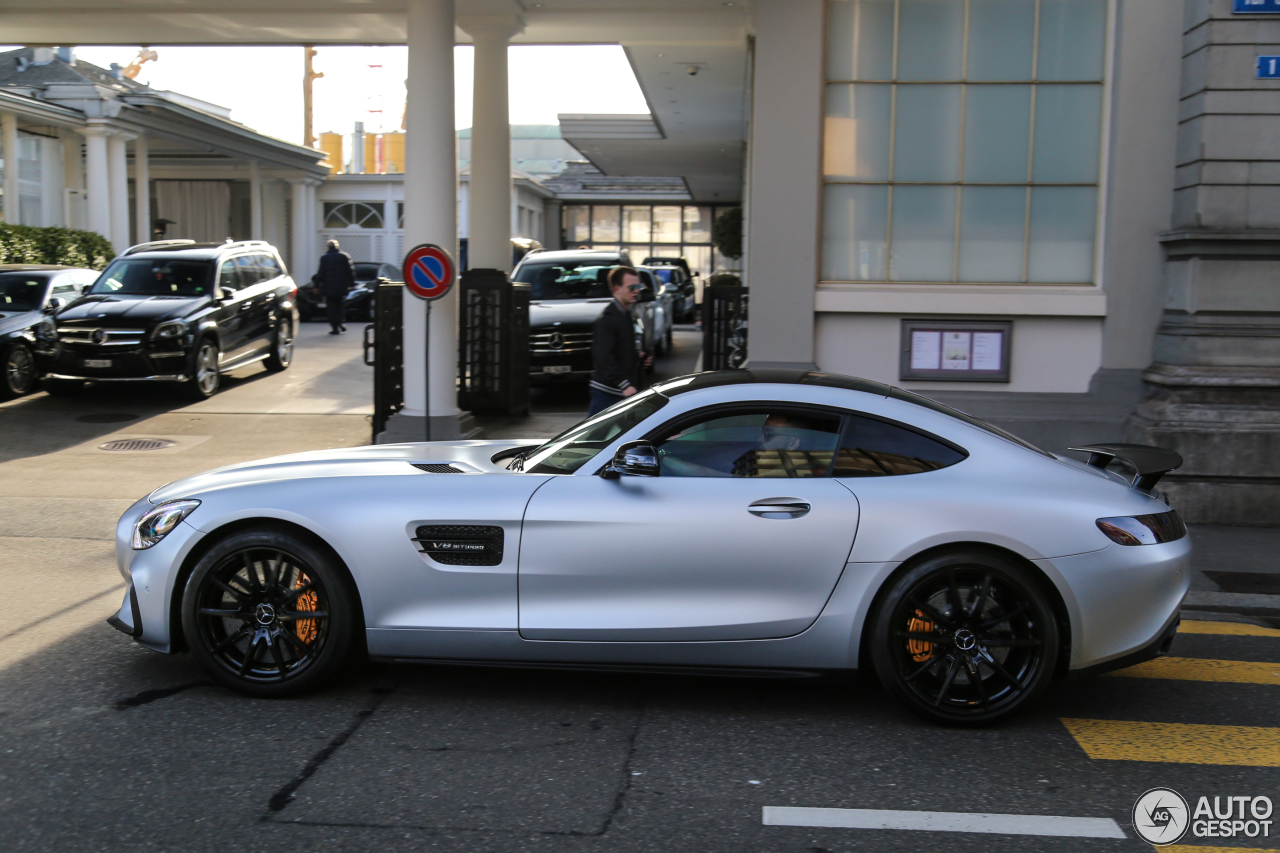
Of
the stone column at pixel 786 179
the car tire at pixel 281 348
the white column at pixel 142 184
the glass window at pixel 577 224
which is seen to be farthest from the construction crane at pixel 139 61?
the stone column at pixel 786 179

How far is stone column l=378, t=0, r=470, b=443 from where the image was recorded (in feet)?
37.6

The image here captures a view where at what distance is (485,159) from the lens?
55.6 ft

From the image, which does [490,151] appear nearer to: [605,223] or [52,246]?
[52,246]

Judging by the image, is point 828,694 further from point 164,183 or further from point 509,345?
point 164,183

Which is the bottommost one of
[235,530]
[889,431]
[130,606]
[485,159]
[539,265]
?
[130,606]

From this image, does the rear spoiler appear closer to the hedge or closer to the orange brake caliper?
the orange brake caliper

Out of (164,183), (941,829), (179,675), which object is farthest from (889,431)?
(164,183)

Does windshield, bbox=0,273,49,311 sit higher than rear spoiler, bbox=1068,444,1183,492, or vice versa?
windshield, bbox=0,273,49,311

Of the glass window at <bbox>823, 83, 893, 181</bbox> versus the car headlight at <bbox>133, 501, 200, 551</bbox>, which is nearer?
the car headlight at <bbox>133, 501, 200, 551</bbox>

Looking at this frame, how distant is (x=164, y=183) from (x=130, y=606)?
123 ft

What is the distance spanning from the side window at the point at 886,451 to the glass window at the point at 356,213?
121ft

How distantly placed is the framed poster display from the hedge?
1771cm

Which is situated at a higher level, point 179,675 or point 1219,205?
point 1219,205

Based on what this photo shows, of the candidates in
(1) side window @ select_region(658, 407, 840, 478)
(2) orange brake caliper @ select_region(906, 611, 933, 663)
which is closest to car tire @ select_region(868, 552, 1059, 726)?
(2) orange brake caliper @ select_region(906, 611, 933, 663)
